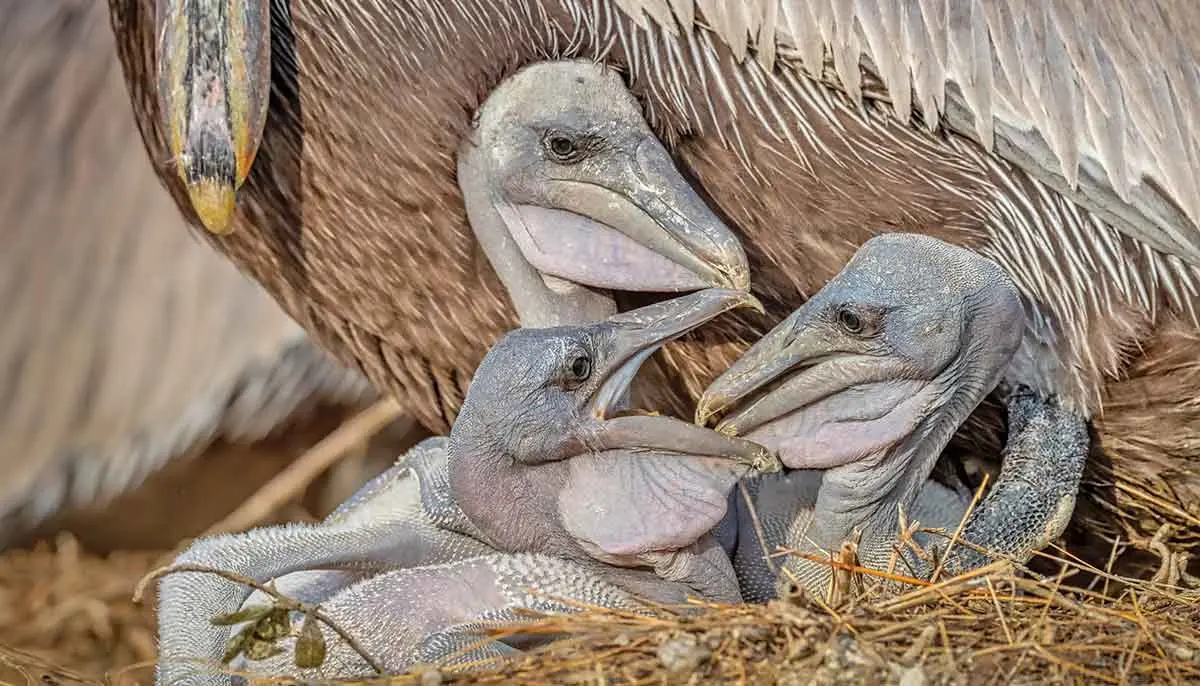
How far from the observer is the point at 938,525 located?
245 centimetres

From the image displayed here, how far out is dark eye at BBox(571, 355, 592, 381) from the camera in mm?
2105

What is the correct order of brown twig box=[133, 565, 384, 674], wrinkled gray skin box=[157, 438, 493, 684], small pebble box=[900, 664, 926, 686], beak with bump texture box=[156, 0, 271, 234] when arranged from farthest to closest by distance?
beak with bump texture box=[156, 0, 271, 234], wrinkled gray skin box=[157, 438, 493, 684], brown twig box=[133, 565, 384, 674], small pebble box=[900, 664, 926, 686]

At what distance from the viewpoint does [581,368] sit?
211 centimetres

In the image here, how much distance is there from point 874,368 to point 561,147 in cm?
47

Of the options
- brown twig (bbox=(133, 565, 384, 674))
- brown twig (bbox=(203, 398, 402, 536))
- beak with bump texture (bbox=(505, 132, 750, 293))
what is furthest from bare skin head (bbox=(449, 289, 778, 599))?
brown twig (bbox=(203, 398, 402, 536))

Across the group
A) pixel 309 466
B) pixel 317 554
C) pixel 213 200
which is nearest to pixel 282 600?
pixel 317 554

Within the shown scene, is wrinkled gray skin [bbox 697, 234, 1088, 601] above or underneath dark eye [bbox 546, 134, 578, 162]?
underneath

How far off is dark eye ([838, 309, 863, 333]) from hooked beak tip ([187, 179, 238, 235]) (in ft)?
2.45

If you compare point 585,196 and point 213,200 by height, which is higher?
point 213,200

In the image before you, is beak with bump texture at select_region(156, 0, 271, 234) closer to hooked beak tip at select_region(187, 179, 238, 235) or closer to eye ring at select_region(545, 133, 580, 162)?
hooked beak tip at select_region(187, 179, 238, 235)

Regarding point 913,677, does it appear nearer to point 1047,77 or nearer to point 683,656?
point 683,656

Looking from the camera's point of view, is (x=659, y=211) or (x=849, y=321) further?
(x=659, y=211)

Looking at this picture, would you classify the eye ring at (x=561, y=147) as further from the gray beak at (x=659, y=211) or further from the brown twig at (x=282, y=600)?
the brown twig at (x=282, y=600)

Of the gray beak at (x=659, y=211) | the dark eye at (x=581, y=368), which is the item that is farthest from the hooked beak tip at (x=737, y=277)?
the dark eye at (x=581, y=368)
